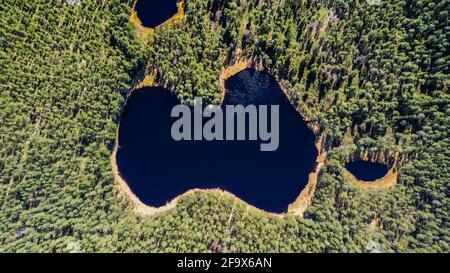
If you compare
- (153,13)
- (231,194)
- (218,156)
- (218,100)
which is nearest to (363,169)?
(231,194)

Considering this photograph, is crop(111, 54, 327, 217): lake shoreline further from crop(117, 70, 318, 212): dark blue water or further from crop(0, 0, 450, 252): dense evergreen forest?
crop(0, 0, 450, 252): dense evergreen forest

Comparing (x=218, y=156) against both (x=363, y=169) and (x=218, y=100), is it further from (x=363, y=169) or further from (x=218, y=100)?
(x=363, y=169)

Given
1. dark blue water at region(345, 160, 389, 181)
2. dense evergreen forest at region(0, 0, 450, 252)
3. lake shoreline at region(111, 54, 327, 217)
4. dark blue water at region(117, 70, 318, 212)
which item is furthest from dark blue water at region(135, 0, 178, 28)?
dark blue water at region(345, 160, 389, 181)

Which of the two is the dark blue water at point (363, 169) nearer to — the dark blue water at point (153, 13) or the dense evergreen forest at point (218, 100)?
the dense evergreen forest at point (218, 100)

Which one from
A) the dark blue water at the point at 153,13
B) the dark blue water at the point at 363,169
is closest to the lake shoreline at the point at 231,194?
the dark blue water at the point at 363,169

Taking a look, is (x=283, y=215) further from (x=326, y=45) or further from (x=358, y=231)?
(x=326, y=45)
